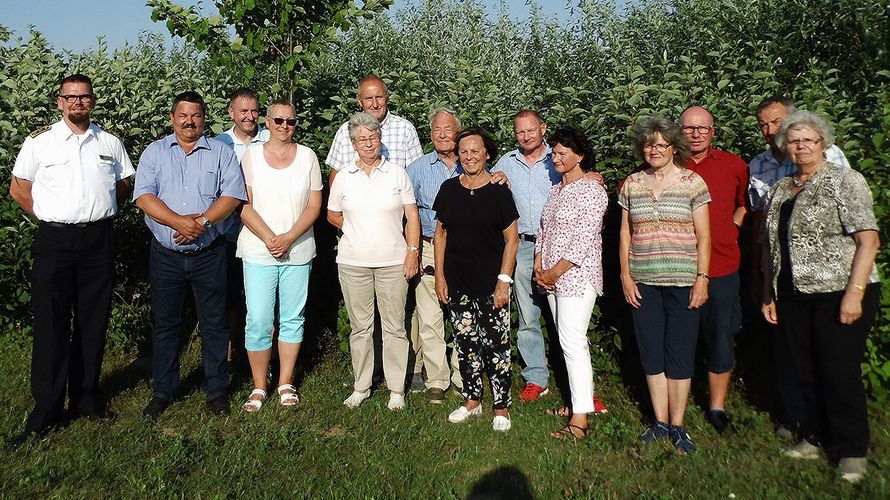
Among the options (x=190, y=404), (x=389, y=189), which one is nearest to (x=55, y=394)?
(x=190, y=404)

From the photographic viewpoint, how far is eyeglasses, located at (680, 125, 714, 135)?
4.49 meters

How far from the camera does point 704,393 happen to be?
5.27 m

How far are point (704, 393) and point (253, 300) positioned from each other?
11.5 feet

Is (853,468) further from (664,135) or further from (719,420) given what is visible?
(664,135)

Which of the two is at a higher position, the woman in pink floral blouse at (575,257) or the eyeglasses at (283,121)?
the eyeglasses at (283,121)

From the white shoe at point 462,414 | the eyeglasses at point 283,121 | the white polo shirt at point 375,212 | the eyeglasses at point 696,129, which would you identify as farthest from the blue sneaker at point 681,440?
the eyeglasses at point 283,121

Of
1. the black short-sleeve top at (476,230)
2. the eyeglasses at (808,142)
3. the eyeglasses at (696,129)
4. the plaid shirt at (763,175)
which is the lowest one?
the black short-sleeve top at (476,230)

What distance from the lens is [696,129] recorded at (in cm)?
450

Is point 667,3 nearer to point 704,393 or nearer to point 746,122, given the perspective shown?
point 746,122

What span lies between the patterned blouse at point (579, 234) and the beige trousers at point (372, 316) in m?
1.26

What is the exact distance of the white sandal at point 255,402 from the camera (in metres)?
5.27

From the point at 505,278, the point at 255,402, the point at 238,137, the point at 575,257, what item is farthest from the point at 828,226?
the point at 238,137

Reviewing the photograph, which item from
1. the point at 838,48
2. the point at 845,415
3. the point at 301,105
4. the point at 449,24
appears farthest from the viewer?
the point at 449,24

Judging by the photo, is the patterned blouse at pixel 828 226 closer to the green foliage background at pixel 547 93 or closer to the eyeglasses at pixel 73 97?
the green foliage background at pixel 547 93
